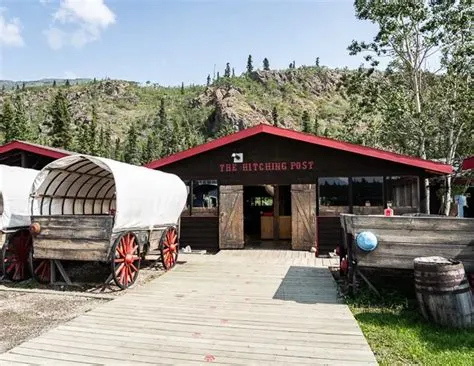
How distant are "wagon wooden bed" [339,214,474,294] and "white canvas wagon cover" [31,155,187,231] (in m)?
3.88

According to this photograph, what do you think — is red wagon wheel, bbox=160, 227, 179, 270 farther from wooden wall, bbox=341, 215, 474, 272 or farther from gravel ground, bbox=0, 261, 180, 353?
wooden wall, bbox=341, 215, 474, 272

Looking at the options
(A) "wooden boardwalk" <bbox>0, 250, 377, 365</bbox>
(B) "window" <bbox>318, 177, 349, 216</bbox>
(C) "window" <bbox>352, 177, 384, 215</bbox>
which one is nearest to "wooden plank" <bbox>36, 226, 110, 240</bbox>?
(A) "wooden boardwalk" <bbox>0, 250, 377, 365</bbox>

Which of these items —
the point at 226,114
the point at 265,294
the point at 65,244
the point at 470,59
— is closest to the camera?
the point at 265,294

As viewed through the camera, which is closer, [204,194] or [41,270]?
[41,270]

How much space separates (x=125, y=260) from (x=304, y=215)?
584 centimetres

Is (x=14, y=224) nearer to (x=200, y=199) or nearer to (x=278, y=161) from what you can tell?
(x=200, y=199)

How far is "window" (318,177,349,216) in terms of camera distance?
1088cm

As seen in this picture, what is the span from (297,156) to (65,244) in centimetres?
689

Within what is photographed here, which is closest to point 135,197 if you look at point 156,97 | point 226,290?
point 226,290

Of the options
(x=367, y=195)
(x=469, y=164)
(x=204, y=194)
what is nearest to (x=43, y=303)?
(x=204, y=194)

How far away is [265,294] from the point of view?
6375 mm

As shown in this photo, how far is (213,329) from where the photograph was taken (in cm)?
464

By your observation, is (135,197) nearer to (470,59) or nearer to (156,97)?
(470,59)

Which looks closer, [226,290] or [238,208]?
[226,290]
